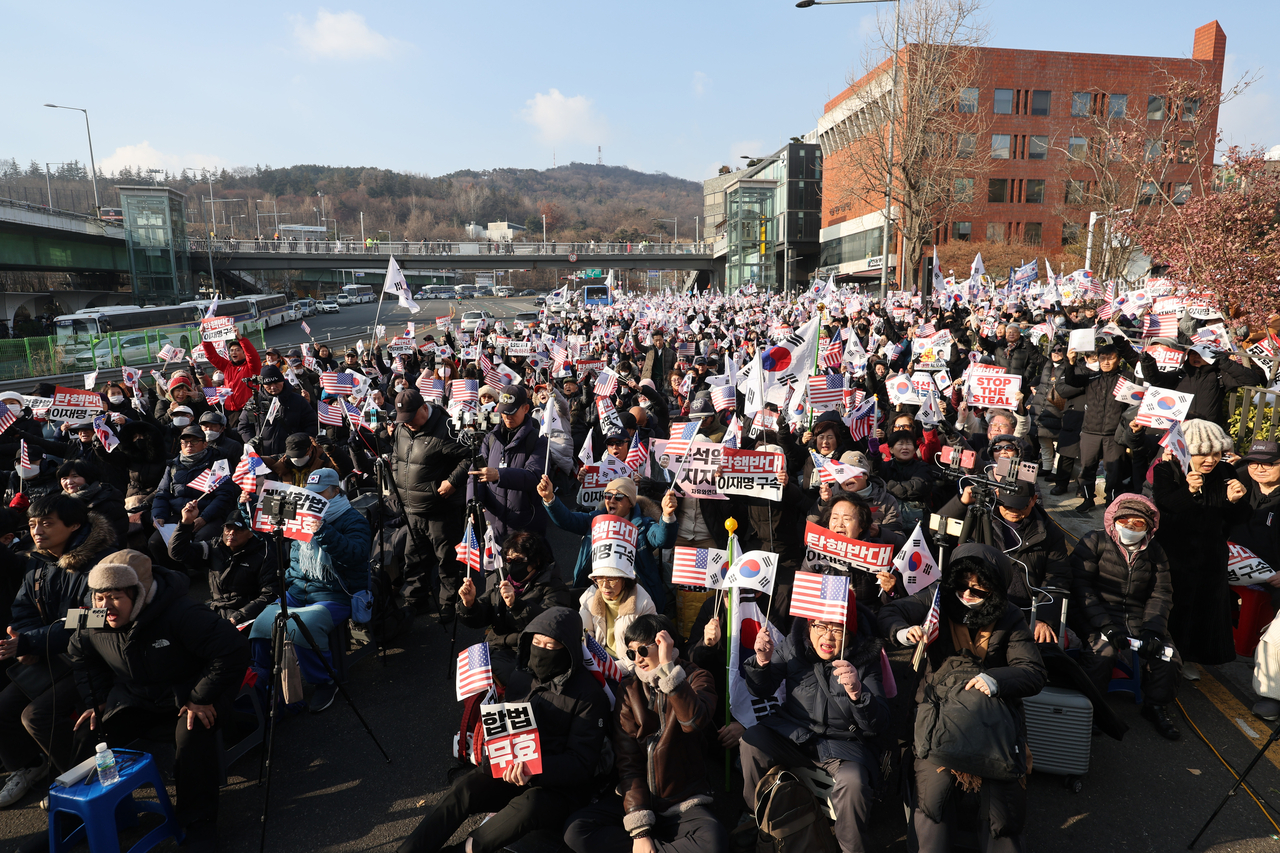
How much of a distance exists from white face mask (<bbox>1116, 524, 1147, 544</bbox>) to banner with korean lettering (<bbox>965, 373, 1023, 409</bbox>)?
3.51m

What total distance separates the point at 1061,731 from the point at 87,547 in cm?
619

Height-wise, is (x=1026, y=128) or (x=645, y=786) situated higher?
(x=1026, y=128)

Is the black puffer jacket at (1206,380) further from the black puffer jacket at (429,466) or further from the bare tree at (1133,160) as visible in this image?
the black puffer jacket at (429,466)

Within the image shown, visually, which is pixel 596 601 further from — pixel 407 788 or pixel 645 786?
pixel 407 788

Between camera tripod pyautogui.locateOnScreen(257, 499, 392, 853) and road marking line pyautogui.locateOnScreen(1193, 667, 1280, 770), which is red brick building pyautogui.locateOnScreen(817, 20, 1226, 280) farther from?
camera tripod pyautogui.locateOnScreen(257, 499, 392, 853)

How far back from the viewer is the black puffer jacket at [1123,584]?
16.6 feet

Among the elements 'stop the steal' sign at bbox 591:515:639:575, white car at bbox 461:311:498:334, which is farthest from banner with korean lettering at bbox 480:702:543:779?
white car at bbox 461:311:498:334

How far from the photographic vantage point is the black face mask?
4137mm

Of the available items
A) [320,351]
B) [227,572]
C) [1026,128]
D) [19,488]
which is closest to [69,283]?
[320,351]

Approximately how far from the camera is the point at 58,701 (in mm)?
4723

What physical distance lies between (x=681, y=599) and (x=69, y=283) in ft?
240

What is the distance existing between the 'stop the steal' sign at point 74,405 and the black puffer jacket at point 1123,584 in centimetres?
1113

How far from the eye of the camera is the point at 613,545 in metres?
4.78

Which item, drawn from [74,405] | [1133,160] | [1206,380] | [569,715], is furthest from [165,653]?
[1133,160]
